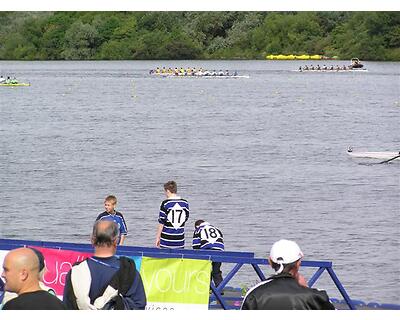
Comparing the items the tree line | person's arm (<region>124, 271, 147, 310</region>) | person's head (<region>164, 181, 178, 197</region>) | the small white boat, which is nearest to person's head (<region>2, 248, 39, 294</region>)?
person's arm (<region>124, 271, 147, 310</region>)

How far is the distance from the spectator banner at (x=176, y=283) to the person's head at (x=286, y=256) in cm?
293

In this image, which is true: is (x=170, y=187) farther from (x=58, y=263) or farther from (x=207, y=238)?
(x=58, y=263)

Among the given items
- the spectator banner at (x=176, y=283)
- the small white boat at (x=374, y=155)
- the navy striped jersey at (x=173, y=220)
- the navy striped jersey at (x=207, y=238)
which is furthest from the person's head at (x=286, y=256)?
the small white boat at (x=374, y=155)

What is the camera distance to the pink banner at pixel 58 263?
961 centimetres

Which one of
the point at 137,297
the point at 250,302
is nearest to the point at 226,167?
the point at 137,297

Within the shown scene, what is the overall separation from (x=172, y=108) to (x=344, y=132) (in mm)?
18829

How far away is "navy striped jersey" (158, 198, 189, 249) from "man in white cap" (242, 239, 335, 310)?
19.5 ft

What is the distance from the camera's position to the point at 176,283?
9594mm

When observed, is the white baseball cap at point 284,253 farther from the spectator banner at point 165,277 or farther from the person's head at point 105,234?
the spectator banner at point 165,277

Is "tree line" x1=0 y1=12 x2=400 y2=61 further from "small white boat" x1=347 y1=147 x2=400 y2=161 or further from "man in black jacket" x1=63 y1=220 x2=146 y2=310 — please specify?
"man in black jacket" x1=63 y1=220 x2=146 y2=310

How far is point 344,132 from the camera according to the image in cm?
5881

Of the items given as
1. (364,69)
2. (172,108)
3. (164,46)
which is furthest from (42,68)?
(172,108)

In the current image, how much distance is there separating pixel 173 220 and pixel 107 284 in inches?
216
